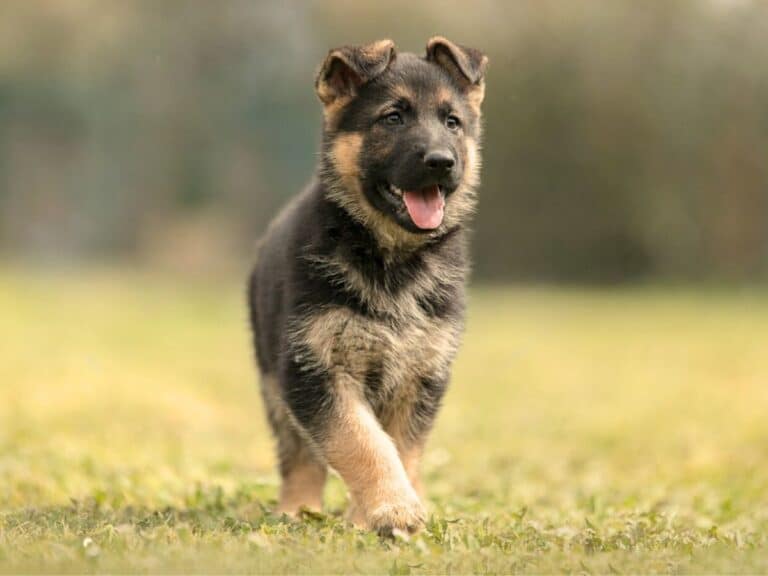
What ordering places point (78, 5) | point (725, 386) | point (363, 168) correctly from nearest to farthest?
point (363, 168), point (725, 386), point (78, 5)

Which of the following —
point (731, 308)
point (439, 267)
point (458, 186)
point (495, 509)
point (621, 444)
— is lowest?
point (731, 308)

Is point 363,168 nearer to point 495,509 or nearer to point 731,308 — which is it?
point 495,509

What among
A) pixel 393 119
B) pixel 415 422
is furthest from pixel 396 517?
pixel 393 119

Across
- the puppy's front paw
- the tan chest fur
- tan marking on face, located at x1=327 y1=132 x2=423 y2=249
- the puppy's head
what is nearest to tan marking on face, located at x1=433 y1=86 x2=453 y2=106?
the puppy's head

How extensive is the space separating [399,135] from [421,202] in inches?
13.5

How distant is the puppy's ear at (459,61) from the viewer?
6.51m

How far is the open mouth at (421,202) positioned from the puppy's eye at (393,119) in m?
0.31

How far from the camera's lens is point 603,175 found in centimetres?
Answer: 3117

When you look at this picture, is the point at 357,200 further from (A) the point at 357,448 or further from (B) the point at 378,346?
(A) the point at 357,448

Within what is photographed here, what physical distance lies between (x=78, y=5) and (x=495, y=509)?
37.1 metres

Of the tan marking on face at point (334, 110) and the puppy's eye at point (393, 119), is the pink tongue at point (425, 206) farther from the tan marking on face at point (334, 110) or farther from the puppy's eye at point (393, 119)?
the tan marking on face at point (334, 110)

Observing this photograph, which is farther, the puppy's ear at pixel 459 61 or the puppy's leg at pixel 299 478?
the puppy's leg at pixel 299 478

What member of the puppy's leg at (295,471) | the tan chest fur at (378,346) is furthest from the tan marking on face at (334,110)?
the puppy's leg at (295,471)

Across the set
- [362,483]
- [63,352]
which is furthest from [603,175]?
[362,483]
